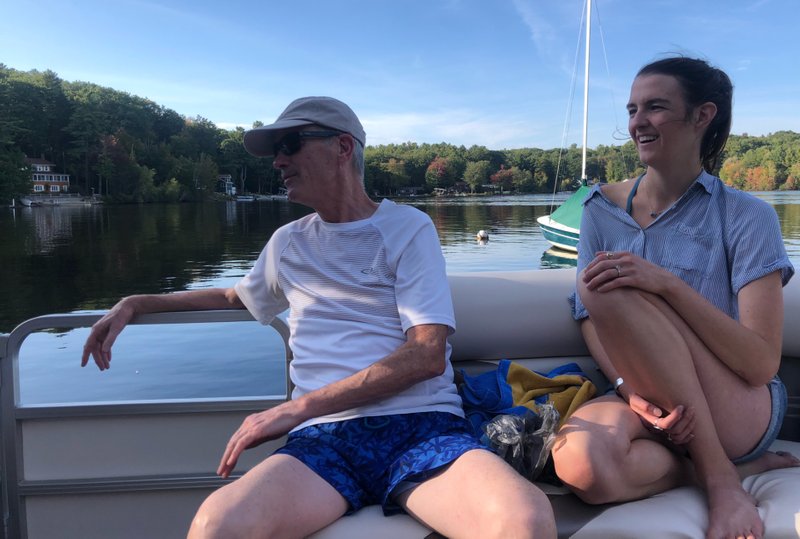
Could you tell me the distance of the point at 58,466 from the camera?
211 cm

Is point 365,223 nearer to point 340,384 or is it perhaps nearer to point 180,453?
point 340,384

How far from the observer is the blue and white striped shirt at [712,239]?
177 centimetres

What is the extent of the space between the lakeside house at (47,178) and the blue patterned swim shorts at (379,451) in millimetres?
83375

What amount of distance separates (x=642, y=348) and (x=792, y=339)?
910 mm

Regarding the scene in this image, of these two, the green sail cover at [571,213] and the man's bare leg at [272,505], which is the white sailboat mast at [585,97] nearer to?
the green sail cover at [571,213]

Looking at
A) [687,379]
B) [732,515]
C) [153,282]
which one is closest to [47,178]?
[153,282]

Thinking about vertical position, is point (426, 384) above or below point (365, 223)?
below

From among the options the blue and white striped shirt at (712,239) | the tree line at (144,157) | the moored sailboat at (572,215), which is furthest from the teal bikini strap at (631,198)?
the tree line at (144,157)

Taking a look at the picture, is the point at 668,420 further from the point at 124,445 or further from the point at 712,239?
the point at 124,445

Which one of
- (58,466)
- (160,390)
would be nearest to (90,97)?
(160,390)

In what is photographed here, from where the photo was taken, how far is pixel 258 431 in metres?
1.61

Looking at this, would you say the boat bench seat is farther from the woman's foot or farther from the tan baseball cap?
the tan baseball cap

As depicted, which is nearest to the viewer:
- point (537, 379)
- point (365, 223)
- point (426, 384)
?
point (426, 384)

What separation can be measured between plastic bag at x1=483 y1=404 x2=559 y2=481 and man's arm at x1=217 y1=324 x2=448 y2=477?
0.25m
